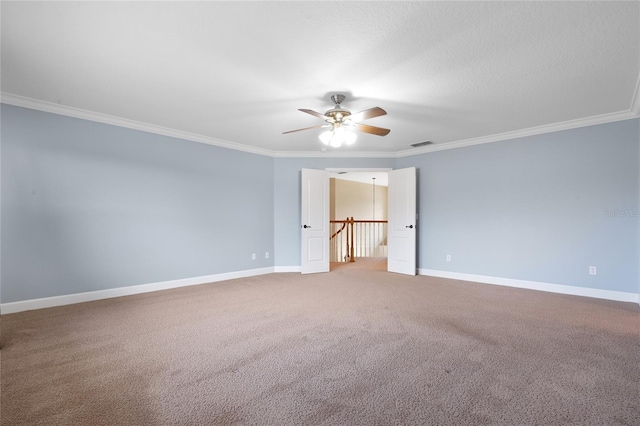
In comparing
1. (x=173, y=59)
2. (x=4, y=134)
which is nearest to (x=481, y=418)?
(x=173, y=59)

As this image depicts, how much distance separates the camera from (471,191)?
17.2 ft

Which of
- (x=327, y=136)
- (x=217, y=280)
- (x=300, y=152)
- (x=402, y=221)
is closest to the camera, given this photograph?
(x=327, y=136)

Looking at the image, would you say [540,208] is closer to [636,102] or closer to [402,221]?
[636,102]

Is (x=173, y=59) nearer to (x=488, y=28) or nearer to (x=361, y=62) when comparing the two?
(x=361, y=62)

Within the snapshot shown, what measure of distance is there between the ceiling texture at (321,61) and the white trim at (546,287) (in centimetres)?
232

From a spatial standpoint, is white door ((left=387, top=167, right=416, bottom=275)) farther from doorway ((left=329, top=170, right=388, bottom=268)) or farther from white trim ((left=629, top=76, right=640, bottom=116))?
doorway ((left=329, top=170, right=388, bottom=268))

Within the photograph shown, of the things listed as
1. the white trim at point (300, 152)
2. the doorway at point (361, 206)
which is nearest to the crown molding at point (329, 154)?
the white trim at point (300, 152)

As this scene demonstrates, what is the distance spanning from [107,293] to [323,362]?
3.38m

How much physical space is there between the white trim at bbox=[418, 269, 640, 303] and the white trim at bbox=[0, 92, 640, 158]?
7.48 feet

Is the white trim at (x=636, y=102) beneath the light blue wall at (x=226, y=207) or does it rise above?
above

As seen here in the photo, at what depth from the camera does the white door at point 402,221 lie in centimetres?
569

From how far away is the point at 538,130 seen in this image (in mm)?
4484

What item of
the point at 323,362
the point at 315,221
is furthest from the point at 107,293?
the point at 315,221

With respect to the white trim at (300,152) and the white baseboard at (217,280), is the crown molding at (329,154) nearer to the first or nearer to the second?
the white trim at (300,152)
